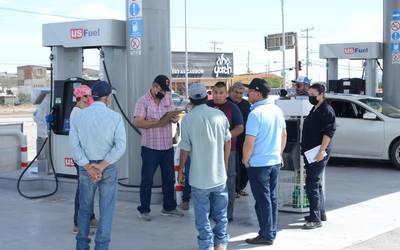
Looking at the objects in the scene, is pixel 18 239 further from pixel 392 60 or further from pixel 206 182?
pixel 392 60

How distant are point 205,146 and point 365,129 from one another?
7834 millimetres

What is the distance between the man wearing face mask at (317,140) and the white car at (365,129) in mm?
5729

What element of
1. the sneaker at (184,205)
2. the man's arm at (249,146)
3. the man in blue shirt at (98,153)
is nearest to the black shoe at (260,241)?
the man's arm at (249,146)

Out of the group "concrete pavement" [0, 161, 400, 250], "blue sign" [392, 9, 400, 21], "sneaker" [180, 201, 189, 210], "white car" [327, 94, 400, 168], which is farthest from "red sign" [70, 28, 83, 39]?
"blue sign" [392, 9, 400, 21]

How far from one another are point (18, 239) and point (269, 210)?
3018 mm

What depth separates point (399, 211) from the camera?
8.89 metres

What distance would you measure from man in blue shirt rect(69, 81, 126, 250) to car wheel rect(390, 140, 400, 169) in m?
8.53

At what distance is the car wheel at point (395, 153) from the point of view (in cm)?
1297

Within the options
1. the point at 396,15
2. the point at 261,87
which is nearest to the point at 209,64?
the point at 396,15

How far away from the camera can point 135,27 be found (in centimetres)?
960

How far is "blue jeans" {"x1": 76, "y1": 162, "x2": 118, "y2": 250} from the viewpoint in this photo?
595 cm

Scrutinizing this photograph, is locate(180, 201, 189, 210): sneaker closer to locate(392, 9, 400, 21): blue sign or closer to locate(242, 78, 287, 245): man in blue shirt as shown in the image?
locate(242, 78, 287, 245): man in blue shirt

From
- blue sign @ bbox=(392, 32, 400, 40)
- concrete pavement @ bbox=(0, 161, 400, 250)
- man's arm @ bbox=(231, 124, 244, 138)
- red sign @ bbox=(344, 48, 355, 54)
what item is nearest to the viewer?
concrete pavement @ bbox=(0, 161, 400, 250)

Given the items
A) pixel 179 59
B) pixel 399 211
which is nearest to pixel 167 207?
pixel 399 211
